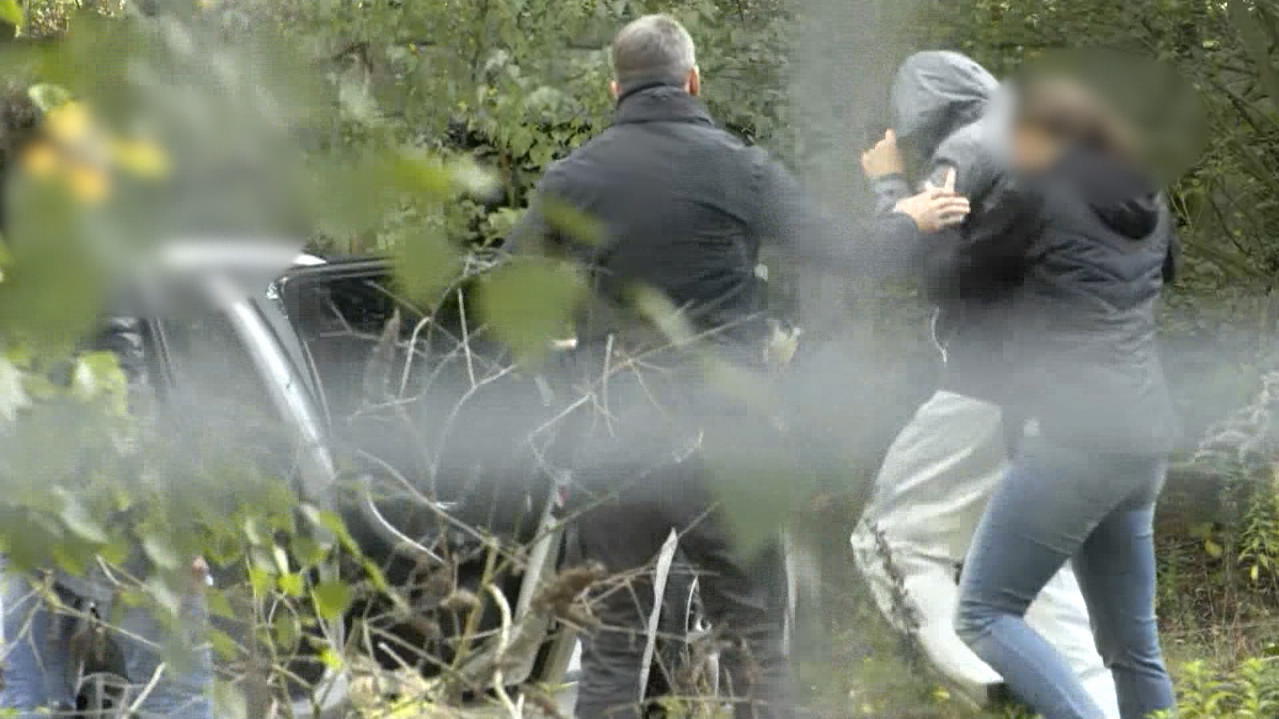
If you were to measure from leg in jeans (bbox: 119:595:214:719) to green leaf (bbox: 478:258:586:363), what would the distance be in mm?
580

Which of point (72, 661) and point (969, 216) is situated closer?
point (72, 661)

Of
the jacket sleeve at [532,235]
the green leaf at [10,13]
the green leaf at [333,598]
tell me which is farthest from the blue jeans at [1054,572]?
the green leaf at [10,13]

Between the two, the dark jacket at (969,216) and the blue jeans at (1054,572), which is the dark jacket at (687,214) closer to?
the dark jacket at (969,216)

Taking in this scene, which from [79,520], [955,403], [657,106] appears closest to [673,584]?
[955,403]

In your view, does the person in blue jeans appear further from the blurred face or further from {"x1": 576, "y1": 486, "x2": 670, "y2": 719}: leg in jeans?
{"x1": 576, "y1": 486, "x2": 670, "y2": 719}: leg in jeans

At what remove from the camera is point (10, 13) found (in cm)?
84

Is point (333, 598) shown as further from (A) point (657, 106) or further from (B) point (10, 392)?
(A) point (657, 106)

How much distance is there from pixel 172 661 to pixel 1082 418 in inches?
49.4

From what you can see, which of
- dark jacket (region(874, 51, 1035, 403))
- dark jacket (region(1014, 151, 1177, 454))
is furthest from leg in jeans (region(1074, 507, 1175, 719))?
dark jacket (region(874, 51, 1035, 403))

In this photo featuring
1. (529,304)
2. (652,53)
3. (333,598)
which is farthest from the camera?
(652,53)

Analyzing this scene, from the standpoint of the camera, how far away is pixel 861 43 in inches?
60.1

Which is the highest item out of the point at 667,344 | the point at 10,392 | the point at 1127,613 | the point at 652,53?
the point at 10,392

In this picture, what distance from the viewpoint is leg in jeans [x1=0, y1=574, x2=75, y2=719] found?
186cm

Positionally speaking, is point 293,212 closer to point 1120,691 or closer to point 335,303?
point 335,303
